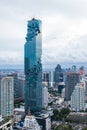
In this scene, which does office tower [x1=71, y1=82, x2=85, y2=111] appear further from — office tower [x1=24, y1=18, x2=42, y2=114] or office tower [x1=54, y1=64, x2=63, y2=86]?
office tower [x1=54, y1=64, x2=63, y2=86]

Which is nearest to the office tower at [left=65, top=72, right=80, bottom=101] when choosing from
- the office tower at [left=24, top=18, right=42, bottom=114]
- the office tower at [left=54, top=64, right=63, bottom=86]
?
the office tower at [left=24, top=18, right=42, bottom=114]

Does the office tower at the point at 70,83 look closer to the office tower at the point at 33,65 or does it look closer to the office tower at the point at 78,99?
the office tower at the point at 78,99

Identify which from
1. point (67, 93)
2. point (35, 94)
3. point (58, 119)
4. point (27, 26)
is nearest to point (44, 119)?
point (58, 119)

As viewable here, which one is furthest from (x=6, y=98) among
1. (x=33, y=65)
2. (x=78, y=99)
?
(x=78, y=99)

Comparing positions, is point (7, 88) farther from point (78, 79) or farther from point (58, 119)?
point (78, 79)

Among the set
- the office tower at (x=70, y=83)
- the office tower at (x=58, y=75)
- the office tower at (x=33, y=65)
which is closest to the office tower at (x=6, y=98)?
the office tower at (x=33, y=65)

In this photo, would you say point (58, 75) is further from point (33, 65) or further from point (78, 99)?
point (33, 65)
